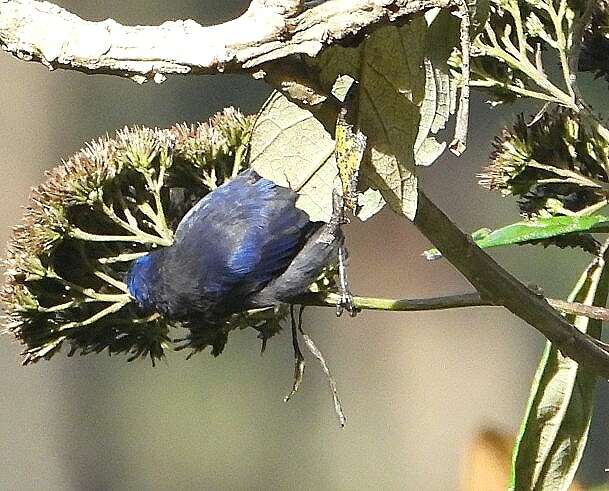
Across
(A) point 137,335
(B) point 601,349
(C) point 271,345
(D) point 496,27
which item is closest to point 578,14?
(D) point 496,27

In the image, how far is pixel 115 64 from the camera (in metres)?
0.24

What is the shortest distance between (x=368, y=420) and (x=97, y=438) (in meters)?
0.38

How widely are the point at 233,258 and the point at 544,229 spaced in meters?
0.26

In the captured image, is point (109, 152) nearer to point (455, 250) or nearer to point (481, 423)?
point (455, 250)

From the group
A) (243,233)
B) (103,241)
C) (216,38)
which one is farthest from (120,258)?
(216,38)

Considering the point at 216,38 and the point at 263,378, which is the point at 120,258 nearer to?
the point at 216,38

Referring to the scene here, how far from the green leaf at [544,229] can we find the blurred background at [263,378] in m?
0.74

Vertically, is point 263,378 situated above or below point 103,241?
below

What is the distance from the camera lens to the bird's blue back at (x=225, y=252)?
57 centimetres

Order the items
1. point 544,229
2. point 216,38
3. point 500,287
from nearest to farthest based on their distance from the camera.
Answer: point 216,38
point 500,287
point 544,229

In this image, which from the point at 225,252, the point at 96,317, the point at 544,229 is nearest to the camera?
the point at 544,229

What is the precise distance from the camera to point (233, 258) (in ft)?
2.14

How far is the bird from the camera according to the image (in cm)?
56

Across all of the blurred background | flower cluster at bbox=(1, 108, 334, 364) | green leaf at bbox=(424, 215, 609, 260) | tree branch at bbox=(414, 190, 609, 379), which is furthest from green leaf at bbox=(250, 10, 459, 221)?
the blurred background
